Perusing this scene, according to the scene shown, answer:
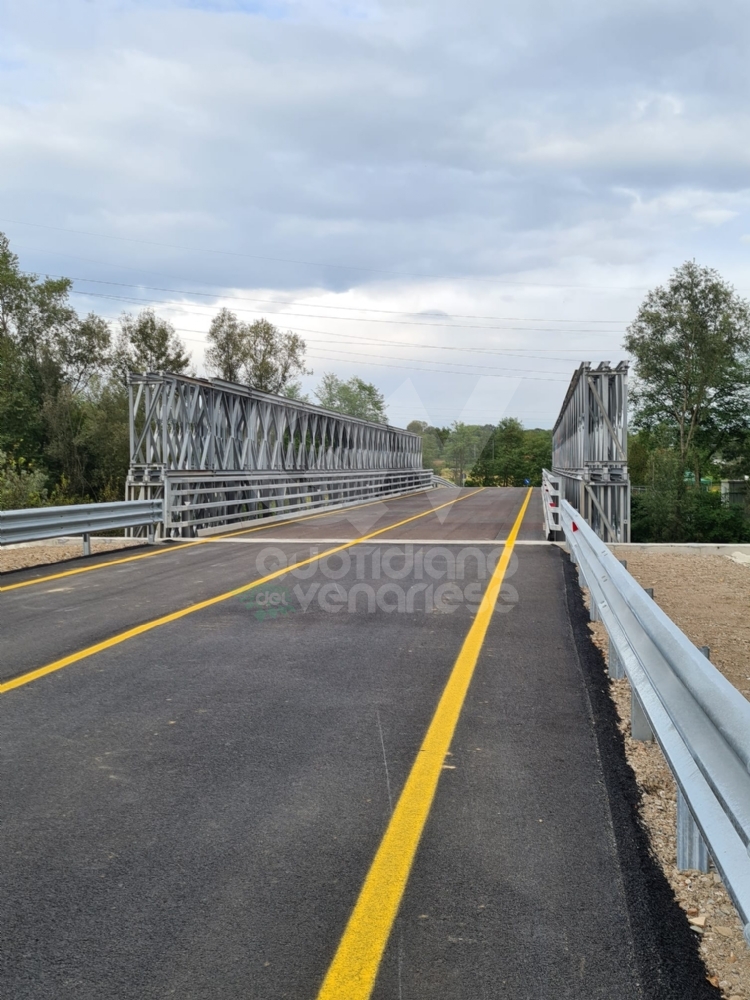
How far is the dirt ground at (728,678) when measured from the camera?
2699 mm

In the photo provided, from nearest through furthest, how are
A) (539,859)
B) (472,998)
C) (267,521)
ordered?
(472,998) → (539,859) → (267,521)

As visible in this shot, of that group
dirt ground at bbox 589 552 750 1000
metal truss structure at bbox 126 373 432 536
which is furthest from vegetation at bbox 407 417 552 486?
dirt ground at bbox 589 552 750 1000

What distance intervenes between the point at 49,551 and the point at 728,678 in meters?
11.5

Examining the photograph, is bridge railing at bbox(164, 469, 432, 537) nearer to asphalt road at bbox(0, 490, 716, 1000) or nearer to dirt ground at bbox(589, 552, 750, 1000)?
dirt ground at bbox(589, 552, 750, 1000)

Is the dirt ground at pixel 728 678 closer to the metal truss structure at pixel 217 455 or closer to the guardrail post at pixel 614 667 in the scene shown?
the guardrail post at pixel 614 667

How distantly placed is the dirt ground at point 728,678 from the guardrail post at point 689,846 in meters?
0.03

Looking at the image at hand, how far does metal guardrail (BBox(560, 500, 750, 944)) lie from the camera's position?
98.9 inches

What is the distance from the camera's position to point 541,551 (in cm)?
1419

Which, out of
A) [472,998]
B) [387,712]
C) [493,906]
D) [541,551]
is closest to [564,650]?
[387,712]

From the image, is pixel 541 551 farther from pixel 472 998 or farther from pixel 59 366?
pixel 59 366

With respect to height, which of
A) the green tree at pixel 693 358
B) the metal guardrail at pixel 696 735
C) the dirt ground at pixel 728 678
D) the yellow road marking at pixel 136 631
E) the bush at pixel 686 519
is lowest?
the bush at pixel 686 519

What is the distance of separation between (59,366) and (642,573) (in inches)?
2226

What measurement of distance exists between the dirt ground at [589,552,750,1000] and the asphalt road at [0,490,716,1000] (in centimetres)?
9

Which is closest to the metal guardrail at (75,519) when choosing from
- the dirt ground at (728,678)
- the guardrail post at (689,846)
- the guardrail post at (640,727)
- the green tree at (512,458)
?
the dirt ground at (728,678)
